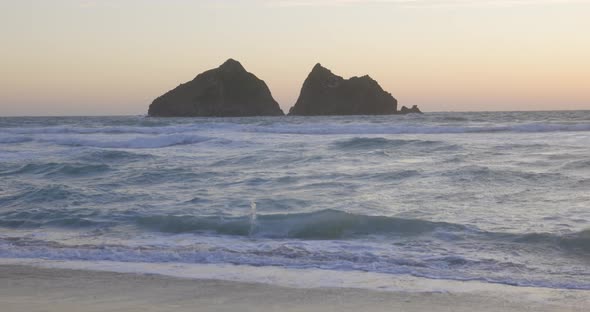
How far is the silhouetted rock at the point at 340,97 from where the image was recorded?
314 ft

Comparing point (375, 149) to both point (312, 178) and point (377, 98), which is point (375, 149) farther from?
point (377, 98)

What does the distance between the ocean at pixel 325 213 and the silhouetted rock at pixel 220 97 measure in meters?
75.6

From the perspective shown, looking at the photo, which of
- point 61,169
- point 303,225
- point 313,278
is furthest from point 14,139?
point 313,278

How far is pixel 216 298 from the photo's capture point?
518 centimetres

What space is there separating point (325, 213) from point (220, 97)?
284ft

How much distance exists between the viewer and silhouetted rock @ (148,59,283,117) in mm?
92875

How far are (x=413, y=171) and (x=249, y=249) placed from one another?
6.79m

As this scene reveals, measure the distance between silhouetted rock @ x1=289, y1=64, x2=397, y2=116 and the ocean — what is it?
78.2 meters

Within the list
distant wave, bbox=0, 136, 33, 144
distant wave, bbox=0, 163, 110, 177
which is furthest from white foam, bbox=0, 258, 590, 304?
distant wave, bbox=0, 136, 33, 144

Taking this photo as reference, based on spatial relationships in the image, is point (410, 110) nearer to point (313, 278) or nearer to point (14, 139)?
point (14, 139)

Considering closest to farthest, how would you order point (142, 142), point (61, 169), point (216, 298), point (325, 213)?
point (216, 298) → point (325, 213) → point (61, 169) → point (142, 142)

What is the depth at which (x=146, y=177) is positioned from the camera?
14.0 meters

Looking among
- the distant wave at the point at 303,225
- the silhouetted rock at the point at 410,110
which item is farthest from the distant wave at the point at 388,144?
the silhouetted rock at the point at 410,110

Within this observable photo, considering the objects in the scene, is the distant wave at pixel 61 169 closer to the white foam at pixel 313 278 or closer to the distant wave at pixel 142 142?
the white foam at pixel 313 278
